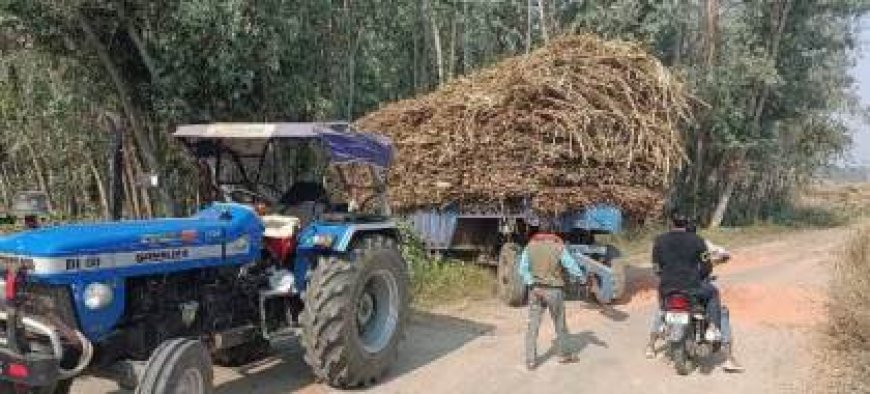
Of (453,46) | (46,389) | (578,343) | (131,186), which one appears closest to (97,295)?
(46,389)

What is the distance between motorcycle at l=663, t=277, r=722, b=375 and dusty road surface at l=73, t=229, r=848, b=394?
0.15 meters

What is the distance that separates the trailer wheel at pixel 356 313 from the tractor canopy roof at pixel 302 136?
0.79m

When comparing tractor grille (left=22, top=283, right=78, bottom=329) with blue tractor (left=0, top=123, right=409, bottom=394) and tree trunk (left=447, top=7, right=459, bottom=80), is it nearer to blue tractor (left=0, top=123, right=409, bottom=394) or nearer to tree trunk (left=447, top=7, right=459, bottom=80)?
blue tractor (left=0, top=123, right=409, bottom=394)

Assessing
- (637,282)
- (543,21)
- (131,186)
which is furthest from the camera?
(543,21)

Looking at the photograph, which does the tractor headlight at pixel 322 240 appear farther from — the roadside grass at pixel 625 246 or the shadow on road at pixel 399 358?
the roadside grass at pixel 625 246

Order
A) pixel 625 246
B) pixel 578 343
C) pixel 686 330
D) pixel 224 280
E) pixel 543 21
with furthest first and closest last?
pixel 543 21, pixel 625 246, pixel 578 343, pixel 686 330, pixel 224 280

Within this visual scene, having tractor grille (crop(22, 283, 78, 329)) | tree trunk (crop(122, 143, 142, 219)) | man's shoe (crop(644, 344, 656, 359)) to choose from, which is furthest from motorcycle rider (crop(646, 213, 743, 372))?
tree trunk (crop(122, 143, 142, 219))

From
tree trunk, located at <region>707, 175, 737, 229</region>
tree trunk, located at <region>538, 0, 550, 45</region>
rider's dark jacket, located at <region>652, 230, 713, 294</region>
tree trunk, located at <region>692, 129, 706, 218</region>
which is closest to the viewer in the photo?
rider's dark jacket, located at <region>652, 230, 713, 294</region>

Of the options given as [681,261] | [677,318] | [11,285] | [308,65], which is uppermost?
[308,65]

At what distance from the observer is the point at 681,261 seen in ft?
32.9

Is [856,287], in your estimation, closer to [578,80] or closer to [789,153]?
[578,80]

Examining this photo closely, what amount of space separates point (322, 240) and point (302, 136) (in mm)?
873

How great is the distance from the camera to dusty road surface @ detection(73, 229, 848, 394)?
359 inches

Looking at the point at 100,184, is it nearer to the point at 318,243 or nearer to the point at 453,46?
the point at 453,46
